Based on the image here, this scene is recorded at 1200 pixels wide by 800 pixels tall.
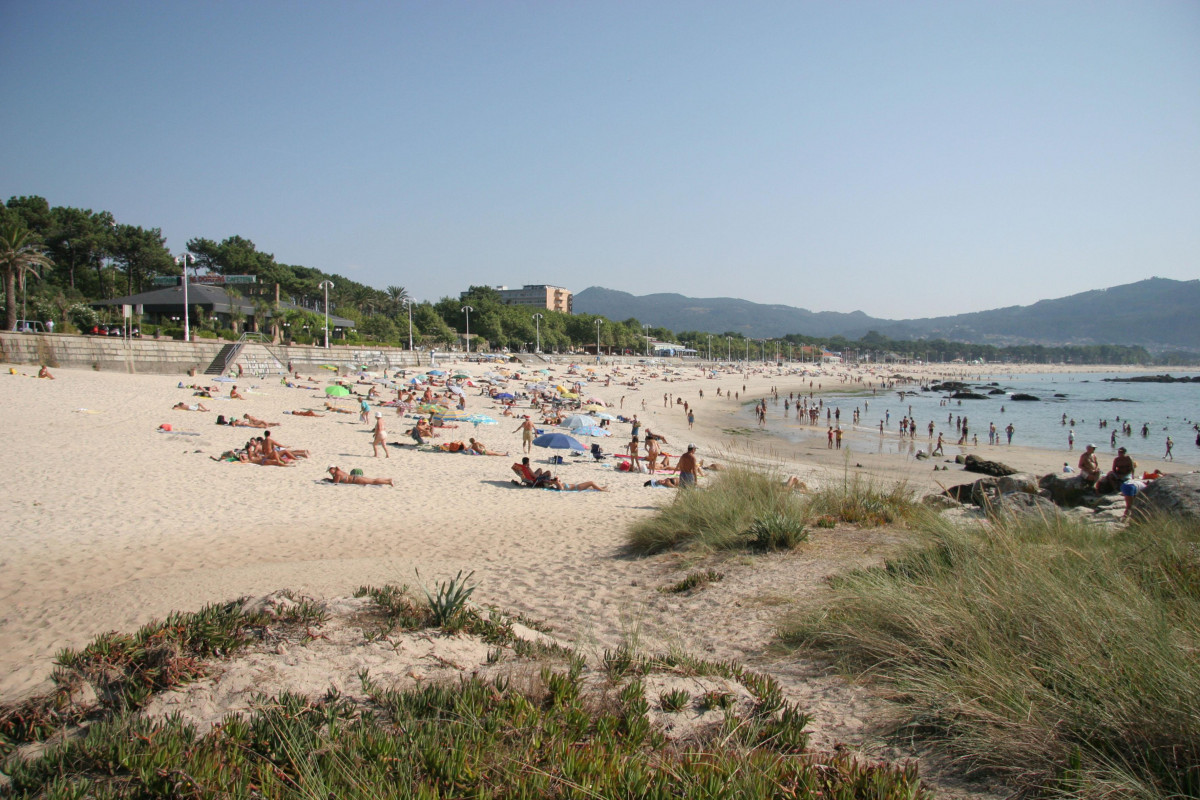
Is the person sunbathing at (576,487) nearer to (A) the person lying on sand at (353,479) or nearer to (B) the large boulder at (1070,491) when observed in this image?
(A) the person lying on sand at (353,479)

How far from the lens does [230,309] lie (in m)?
43.3

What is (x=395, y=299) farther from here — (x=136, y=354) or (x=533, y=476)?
(x=533, y=476)

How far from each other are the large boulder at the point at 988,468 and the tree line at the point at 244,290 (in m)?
36.7

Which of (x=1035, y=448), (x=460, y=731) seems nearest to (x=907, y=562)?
(x=460, y=731)

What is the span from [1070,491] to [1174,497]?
388 cm

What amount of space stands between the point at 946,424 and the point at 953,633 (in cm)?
3891

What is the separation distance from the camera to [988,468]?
1869cm

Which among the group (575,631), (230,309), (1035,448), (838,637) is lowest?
(1035,448)

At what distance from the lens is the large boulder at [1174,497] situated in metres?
6.10

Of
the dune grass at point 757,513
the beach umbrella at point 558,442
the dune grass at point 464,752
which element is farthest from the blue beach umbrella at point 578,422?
the dune grass at point 464,752

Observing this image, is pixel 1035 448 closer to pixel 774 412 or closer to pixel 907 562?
pixel 774 412

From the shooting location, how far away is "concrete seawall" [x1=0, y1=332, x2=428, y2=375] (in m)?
22.3

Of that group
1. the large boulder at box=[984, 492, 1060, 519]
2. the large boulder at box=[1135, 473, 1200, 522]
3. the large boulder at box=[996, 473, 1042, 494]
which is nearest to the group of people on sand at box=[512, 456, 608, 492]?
A: the large boulder at box=[996, 473, 1042, 494]

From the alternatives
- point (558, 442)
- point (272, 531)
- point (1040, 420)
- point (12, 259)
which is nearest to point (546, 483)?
point (558, 442)
